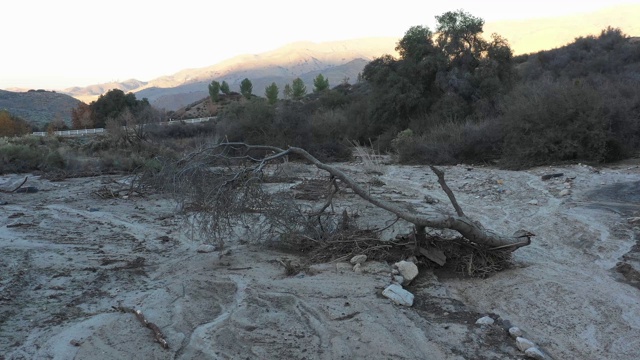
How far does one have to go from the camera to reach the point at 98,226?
7.93 m

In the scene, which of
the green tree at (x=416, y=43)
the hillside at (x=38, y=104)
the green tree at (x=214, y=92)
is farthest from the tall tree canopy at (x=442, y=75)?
the hillside at (x=38, y=104)

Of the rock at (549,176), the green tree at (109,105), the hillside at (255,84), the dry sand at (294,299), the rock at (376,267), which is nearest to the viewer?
the dry sand at (294,299)

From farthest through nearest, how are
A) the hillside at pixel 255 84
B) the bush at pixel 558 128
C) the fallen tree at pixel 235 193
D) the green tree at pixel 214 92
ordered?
the hillside at pixel 255 84, the green tree at pixel 214 92, the bush at pixel 558 128, the fallen tree at pixel 235 193

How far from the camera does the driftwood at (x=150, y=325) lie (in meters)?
3.68

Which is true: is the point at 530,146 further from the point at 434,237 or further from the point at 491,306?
the point at 491,306

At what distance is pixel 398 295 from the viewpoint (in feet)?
14.4

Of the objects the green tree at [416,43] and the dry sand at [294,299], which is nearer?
the dry sand at [294,299]

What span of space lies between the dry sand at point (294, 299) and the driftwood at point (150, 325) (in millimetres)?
44

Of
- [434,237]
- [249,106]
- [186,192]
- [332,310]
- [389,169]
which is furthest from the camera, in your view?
[249,106]

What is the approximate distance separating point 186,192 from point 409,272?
120 inches

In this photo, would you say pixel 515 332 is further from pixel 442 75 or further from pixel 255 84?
pixel 255 84

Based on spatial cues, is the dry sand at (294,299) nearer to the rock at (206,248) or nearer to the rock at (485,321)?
the rock at (485,321)

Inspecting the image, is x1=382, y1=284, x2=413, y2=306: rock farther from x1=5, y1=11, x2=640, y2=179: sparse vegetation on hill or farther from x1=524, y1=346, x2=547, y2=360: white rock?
x1=5, y1=11, x2=640, y2=179: sparse vegetation on hill

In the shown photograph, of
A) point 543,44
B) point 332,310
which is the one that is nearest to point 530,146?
point 332,310
